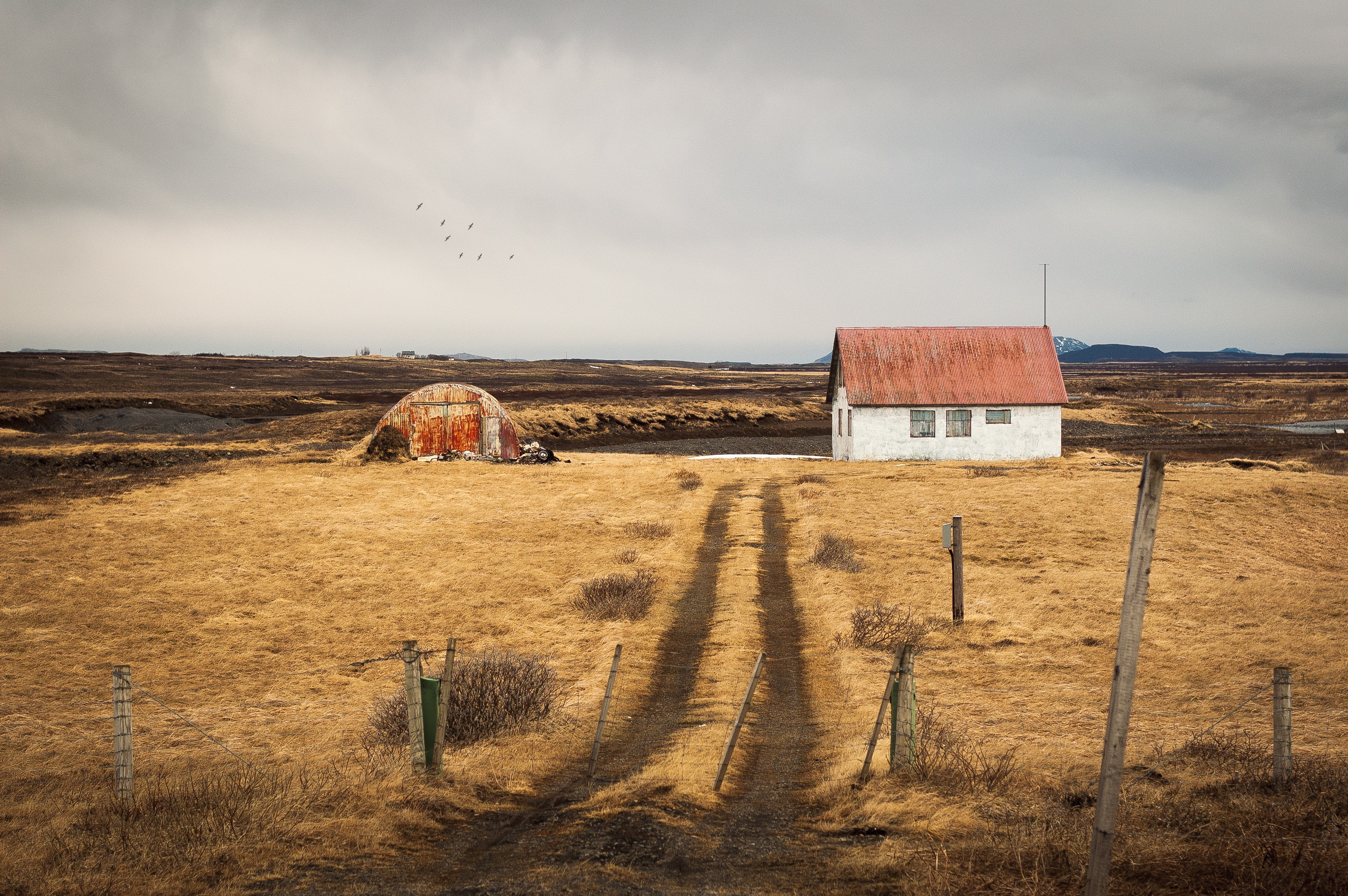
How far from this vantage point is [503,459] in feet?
143

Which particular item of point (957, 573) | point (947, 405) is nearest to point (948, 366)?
point (947, 405)

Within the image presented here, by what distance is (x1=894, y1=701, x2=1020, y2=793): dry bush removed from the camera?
9875mm

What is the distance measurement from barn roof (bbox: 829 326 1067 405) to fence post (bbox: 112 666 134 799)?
36.5 meters

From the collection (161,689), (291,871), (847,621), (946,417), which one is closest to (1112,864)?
(291,871)

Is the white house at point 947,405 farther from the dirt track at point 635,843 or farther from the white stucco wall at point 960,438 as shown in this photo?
the dirt track at point 635,843

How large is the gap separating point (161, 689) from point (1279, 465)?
41.3m

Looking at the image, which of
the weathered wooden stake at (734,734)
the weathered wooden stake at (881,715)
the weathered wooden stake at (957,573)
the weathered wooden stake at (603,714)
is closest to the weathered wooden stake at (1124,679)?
the weathered wooden stake at (881,715)

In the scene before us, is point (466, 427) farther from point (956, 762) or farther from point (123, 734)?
point (956, 762)

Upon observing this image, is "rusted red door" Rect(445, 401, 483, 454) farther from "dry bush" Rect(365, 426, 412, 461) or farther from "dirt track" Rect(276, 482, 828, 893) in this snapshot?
"dirt track" Rect(276, 482, 828, 893)

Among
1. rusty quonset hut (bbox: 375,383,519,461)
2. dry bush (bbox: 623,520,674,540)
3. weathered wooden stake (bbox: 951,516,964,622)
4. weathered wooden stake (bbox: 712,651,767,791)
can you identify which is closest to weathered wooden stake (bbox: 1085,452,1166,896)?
weathered wooden stake (bbox: 712,651,767,791)

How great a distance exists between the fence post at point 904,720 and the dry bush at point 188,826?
218 inches

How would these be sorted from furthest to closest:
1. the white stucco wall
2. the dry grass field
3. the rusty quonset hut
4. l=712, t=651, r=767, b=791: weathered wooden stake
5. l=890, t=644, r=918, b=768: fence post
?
the white stucco wall, the rusty quonset hut, l=890, t=644, r=918, b=768: fence post, l=712, t=651, r=767, b=791: weathered wooden stake, the dry grass field

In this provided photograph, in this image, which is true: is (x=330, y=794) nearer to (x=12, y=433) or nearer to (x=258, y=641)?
(x=258, y=641)

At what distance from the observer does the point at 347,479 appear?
122ft
